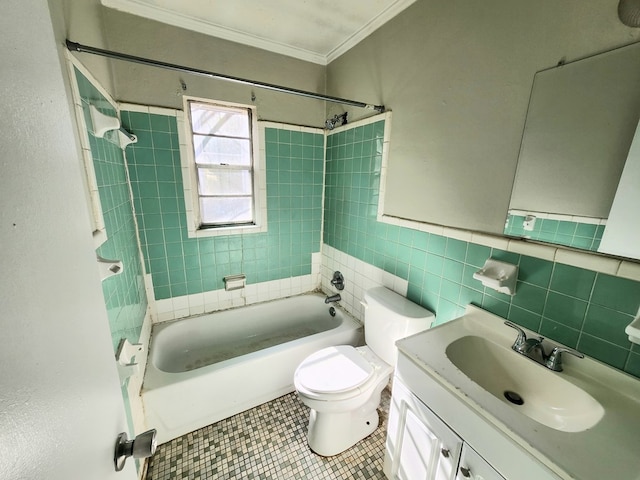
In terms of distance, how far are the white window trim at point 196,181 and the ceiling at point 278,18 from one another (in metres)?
0.47

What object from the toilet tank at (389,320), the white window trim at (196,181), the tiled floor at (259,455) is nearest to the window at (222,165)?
the white window trim at (196,181)

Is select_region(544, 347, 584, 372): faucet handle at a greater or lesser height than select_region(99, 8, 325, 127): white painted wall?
lesser

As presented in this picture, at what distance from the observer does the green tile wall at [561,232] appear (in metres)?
0.88

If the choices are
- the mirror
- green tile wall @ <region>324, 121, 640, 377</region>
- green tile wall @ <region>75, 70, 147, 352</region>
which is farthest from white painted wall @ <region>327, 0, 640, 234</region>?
green tile wall @ <region>75, 70, 147, 352</region>

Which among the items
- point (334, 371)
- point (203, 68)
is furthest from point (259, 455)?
point (203, 68)

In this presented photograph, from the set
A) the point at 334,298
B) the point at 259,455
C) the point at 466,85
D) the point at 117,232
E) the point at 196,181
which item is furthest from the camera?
the point at 334,298

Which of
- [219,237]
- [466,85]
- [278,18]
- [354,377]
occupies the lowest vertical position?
[354,377]

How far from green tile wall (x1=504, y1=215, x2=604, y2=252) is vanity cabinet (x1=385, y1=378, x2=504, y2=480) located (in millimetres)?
792

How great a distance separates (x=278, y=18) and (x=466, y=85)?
1.29 metres

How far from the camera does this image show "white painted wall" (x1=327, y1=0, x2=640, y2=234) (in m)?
0.92

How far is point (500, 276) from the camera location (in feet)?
3.52

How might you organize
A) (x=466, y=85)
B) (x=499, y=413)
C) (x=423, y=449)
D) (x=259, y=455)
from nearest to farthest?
(x=499, y=413) < (x=423, y=449) < (x=466, y=85) < (x=259, y=455)

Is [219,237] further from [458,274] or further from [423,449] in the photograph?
[423,449]

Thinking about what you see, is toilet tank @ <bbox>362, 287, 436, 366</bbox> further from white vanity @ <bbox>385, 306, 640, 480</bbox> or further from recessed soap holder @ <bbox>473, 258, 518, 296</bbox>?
recessed soap holder @ <bbox>473, 258, 518, 296</bbox>
